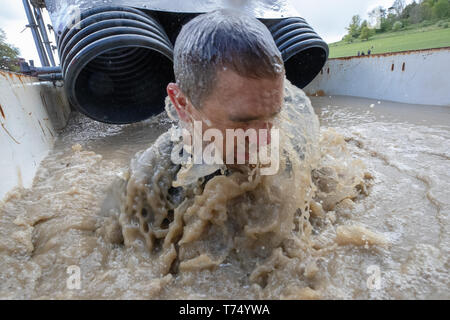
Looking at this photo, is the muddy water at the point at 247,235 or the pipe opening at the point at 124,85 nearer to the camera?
the muddy water at the point at 247,235

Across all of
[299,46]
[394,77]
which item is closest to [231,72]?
Result: [299,46]

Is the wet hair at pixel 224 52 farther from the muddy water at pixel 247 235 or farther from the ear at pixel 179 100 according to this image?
the muddy water at pixel 247 235

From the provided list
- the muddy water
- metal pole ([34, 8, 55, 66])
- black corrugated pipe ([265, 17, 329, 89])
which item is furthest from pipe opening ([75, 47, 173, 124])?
metal pole ([34, 8, 55, 66])

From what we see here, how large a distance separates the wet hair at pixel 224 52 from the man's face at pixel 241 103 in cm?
3

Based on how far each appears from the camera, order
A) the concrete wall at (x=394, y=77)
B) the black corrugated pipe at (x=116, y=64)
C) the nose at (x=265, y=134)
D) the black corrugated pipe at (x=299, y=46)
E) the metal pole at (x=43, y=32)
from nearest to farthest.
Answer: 1. the nose at (x=265, y=134)
2. the black corrugated pipe at (x=116, y=64)
3. the black corrugated pipe at (x=299, y=46)
4. the concrete wall at (x=394, y=77)
5. the metal pole at (x=43, y=32)

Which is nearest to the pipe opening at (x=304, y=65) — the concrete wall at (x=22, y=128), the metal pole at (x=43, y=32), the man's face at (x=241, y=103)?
the concrete wall at (x=22, y=128)

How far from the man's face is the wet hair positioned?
27 millimetres

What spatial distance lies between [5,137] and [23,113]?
78cm

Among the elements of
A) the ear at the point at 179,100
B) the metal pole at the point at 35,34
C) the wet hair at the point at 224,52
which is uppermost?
the metal pole at the point at 35,34

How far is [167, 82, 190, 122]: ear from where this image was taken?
143cm

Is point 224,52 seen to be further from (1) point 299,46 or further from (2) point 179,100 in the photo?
(1) point 299,46

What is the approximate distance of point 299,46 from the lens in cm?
442

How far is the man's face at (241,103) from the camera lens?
1.18m

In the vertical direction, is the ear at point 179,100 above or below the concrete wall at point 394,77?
Result: above
